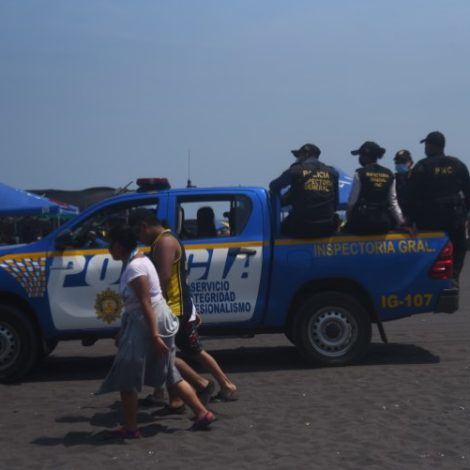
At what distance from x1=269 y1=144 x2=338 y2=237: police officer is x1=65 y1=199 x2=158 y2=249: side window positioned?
4.76ft

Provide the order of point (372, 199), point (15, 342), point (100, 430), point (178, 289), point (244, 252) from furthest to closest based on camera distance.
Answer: point (372, 199)
point (244, 252)
point (15, 342)
point (178, 289)
point (100, 430)

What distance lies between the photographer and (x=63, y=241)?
9.44 meters

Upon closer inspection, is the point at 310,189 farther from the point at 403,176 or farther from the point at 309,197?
the point at 403,176

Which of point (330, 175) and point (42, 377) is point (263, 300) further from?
point (42, 377)

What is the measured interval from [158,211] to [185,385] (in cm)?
306

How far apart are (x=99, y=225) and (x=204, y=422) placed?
130 inches

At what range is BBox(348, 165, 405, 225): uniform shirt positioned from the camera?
32.8 ft

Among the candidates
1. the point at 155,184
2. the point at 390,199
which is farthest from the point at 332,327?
the point at 155,184

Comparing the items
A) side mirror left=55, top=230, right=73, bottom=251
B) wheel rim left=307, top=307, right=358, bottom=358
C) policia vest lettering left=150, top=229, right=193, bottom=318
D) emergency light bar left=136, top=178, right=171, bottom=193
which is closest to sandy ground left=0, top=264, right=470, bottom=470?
wheel rim left=307, top=307, right=358, bottom=358

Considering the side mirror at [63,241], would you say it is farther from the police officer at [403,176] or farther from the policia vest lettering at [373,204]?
the police officer at [403,176]

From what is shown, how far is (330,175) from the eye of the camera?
32.9ft

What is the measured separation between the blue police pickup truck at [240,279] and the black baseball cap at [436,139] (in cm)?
130

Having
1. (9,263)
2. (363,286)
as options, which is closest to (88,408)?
(9,263)

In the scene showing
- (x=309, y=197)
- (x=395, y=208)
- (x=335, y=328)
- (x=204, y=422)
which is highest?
(x=309, y=197)
